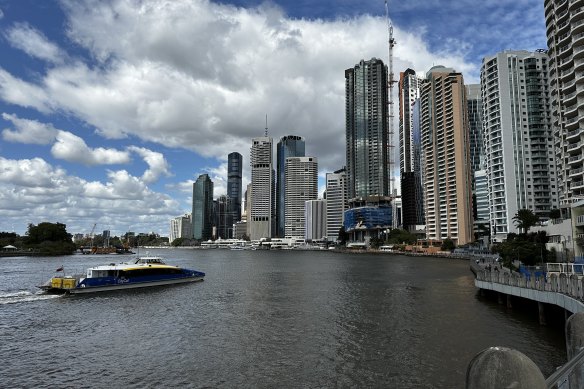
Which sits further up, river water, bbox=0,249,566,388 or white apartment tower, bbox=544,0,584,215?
white apartment tower, bbox=544,0,584,215

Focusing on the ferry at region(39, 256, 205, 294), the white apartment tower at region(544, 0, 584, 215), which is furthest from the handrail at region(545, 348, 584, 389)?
the white apartment tower at region(544, 0, 584, 215)

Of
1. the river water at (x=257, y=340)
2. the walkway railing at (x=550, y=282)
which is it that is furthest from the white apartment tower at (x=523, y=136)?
the walkway railing at (x=550, y=282)

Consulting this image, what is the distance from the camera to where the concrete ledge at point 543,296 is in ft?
92.8

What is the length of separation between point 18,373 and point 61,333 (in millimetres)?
10687

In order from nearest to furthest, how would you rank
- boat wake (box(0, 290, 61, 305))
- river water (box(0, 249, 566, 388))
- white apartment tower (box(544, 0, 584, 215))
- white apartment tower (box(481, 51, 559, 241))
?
river water (box(0, 249, 566, 388)) → boat wake (box(0, 290, 61, 305)) → white apartment tower (box(544, 0, 584, 215)) → white apartment tower (box(481, 51, 559, 241))

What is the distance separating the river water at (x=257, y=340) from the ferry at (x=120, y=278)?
2989 mm

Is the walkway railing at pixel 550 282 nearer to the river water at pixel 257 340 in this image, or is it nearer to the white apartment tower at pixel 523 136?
the river water at pixel 257 340

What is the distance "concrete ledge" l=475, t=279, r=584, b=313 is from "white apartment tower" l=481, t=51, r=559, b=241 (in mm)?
135012

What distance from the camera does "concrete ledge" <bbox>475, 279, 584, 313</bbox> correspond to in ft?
92.8

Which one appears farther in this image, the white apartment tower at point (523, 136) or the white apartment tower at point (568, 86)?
the white apartment tower at point (523, 136)

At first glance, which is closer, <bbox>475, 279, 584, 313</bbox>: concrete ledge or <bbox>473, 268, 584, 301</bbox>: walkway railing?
<bbox>475, 279, 584, 313</bbox>: concrete ledge

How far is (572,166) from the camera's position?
97125mm

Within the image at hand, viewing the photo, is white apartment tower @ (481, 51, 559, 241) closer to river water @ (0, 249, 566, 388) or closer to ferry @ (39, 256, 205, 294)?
river water @ (0, 249, 566, 388)

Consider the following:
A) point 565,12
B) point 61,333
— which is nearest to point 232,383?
point 61,333
